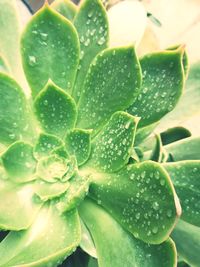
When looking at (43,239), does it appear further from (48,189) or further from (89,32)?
(89,32)

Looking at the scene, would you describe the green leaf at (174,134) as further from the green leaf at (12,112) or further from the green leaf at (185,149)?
the green leaf at (12,112)

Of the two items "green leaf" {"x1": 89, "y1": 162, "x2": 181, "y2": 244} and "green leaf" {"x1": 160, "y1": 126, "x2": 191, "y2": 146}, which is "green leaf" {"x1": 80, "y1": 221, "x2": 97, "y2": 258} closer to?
"green leaf" {"x1": 89, "y1": 162, "x2": 181, "y2": 244}

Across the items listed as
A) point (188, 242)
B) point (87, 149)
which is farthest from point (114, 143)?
point (188, 242)

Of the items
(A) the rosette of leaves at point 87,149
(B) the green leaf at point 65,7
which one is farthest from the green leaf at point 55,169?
(B) the green leaf at point 65,7

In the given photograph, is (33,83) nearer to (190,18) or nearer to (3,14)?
(3,14)

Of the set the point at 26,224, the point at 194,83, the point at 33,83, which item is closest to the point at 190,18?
the point at 194,83
